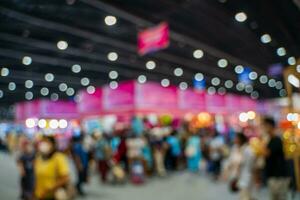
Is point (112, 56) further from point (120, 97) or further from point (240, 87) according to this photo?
point (240, 87)

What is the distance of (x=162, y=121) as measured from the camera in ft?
56.5

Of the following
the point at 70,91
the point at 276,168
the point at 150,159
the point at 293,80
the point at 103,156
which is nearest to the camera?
the point at 276,168

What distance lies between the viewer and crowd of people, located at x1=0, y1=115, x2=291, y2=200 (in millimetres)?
5020

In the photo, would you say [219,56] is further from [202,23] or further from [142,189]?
[142,189]

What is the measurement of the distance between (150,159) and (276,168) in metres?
8.35

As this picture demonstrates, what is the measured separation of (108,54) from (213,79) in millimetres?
15684

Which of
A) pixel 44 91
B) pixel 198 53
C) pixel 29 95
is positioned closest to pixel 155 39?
pixel 198 53

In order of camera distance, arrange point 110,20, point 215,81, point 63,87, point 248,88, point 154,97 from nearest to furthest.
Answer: point 110,20 → point 154,97 → point 63,87 → point 215,81 → point 248,88

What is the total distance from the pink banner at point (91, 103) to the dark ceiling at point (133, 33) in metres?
1.92

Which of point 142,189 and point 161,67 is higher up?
point 161,67

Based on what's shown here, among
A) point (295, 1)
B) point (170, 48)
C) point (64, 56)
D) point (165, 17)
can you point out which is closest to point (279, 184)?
point (295, 1)

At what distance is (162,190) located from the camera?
10.7 meters

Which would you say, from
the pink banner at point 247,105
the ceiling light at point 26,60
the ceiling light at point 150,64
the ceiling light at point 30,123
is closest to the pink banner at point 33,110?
the ceiling light at point 30,123

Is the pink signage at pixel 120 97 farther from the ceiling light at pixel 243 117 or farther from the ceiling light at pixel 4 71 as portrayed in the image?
the ceiling light at pixel 243 117
